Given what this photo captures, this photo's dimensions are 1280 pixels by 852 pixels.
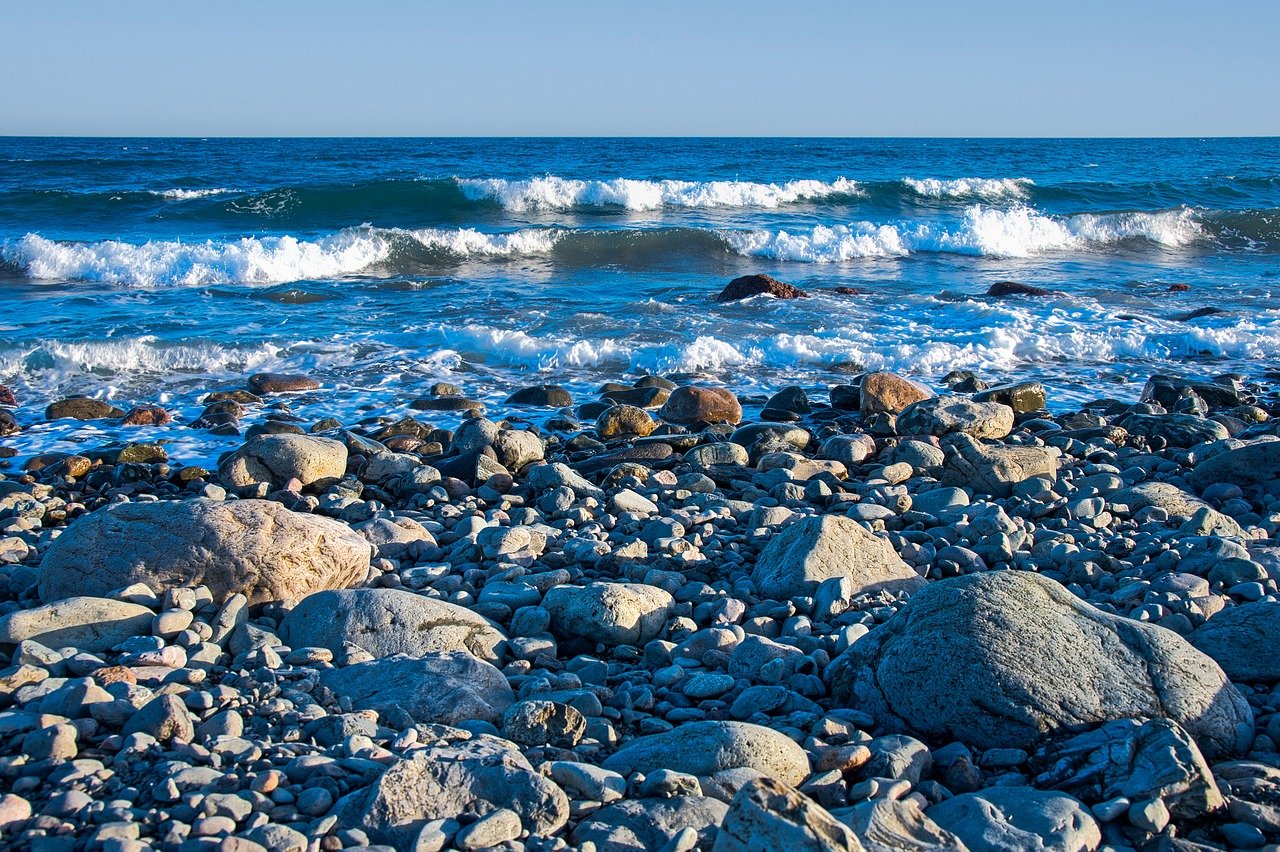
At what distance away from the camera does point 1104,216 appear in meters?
23.4

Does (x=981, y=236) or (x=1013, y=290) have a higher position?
(x=981, y=236)

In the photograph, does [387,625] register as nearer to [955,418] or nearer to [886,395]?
[955,418]

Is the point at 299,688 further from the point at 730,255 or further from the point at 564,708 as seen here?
the point at 730,255

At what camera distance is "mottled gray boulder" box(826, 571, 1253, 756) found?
9.82ft

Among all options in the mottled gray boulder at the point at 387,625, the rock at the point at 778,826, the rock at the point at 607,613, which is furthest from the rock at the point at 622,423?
the rock at the point at 778,826

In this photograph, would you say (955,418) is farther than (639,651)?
Yes

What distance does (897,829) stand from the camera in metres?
2.35

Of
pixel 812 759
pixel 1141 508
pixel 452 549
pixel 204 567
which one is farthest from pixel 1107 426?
pixel 204 567

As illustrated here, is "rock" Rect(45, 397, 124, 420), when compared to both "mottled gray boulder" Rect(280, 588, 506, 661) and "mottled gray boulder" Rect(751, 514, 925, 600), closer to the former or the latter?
"mottled gray boulder" Rect(280, 588, 506, 661)

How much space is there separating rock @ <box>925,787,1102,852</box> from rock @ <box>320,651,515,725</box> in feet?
4.66

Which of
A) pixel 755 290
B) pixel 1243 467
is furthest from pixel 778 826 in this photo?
pixel 755 290

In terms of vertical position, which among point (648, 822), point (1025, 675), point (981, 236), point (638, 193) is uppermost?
point (638, 193)

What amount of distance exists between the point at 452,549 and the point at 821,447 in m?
3.19

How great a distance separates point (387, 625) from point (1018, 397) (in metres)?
6.45
